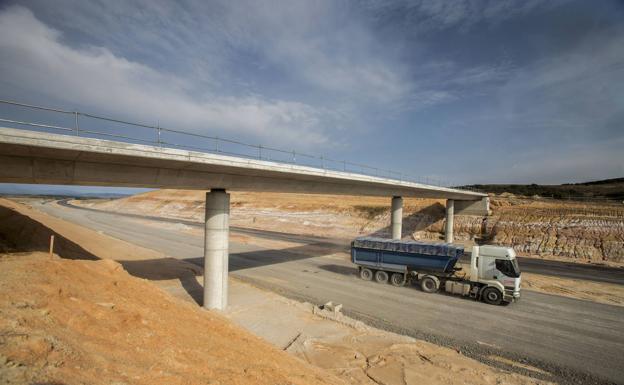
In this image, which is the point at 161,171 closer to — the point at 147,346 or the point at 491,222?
the point at 147,346

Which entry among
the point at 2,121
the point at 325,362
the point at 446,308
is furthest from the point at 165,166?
the point at 446,308

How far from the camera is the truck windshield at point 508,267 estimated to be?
17.3 metres

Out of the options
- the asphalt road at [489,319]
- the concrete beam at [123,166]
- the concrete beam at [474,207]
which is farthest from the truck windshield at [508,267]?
the concrete beam at [474,207]

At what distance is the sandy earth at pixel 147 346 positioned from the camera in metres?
5.70

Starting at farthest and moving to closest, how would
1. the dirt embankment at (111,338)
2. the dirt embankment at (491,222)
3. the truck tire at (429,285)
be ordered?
the dirt embankment at (491,222)
the truck tire at (429,285)
the dirt embankment at (111,338)

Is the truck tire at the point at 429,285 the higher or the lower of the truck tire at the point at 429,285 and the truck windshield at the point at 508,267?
the lower

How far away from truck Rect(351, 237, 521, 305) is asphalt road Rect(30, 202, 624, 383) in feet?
2.29

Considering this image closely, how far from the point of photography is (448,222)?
144ft

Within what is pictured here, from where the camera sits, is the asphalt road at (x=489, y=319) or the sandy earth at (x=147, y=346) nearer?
the sandy earth at (x=147, y=346)

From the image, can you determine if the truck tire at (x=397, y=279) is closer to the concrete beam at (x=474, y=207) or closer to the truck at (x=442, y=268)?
the truck at (x=442, y=268)

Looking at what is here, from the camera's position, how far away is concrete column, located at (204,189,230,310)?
15570 millimetres

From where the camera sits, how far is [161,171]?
14.4 metres

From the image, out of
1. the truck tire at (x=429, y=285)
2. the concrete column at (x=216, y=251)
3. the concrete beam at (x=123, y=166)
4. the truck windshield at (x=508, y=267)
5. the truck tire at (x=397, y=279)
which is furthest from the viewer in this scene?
the truck tire at (x=397, y=279)

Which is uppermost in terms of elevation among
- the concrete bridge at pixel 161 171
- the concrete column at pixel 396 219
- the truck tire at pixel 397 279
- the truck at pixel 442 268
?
the concrete bridge at pixel 161 171
